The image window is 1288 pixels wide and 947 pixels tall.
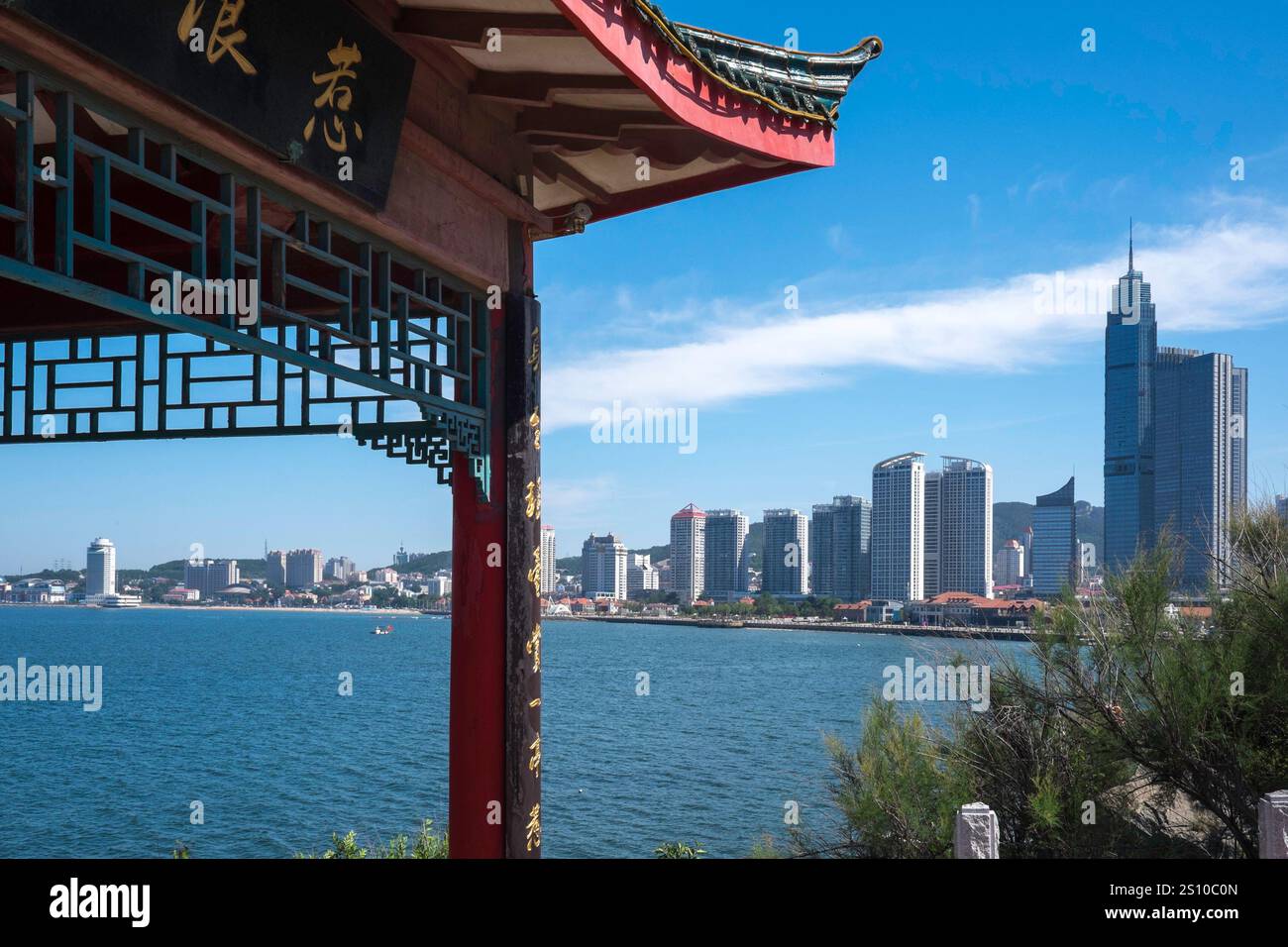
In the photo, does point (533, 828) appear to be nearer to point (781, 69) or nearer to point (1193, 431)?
point (781, 69)

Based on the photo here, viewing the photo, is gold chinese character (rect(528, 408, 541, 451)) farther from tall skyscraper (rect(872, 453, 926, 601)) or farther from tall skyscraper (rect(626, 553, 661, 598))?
tall skyscraper (rect(626, 553, 661, 598))

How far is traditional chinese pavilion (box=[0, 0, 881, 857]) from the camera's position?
2814 millimetres

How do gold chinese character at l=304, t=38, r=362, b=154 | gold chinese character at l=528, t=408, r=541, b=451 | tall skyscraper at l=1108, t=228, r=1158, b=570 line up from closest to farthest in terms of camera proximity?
gold chinese character at l=304, t=38, r=362, b=154, gold chinese character at l=528, t=408, r=541, b=451, tall skyscraper at l=1108, t=228, r=1158, b=570

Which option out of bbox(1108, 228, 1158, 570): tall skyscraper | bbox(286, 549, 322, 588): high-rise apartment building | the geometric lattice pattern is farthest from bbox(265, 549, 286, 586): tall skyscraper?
the geometric lattice pattern

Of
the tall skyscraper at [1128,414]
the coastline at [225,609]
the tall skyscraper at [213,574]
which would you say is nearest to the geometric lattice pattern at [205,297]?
the tall skyscraper at [1128,414]

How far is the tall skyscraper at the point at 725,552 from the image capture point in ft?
287

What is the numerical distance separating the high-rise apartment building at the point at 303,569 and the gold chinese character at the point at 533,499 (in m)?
103

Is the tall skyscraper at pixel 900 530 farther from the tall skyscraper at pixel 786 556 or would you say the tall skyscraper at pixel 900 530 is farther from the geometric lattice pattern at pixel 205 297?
the geometric lattice pattern at pixel 205 297

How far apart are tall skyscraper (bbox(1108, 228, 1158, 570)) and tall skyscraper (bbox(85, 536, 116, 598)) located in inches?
2875

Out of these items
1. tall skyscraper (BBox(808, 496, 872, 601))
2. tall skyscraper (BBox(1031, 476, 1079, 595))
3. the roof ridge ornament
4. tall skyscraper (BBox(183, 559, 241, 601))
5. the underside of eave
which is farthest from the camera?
tall skyscraper (BBox(183, 559, 241, 601))

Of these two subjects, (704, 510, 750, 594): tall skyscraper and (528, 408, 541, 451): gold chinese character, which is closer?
(528, 408, 541, 451): gold chinese character

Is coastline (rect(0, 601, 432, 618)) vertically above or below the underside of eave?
below

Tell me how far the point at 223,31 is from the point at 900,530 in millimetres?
69428

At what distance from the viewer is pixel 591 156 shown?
5203 millimetres
